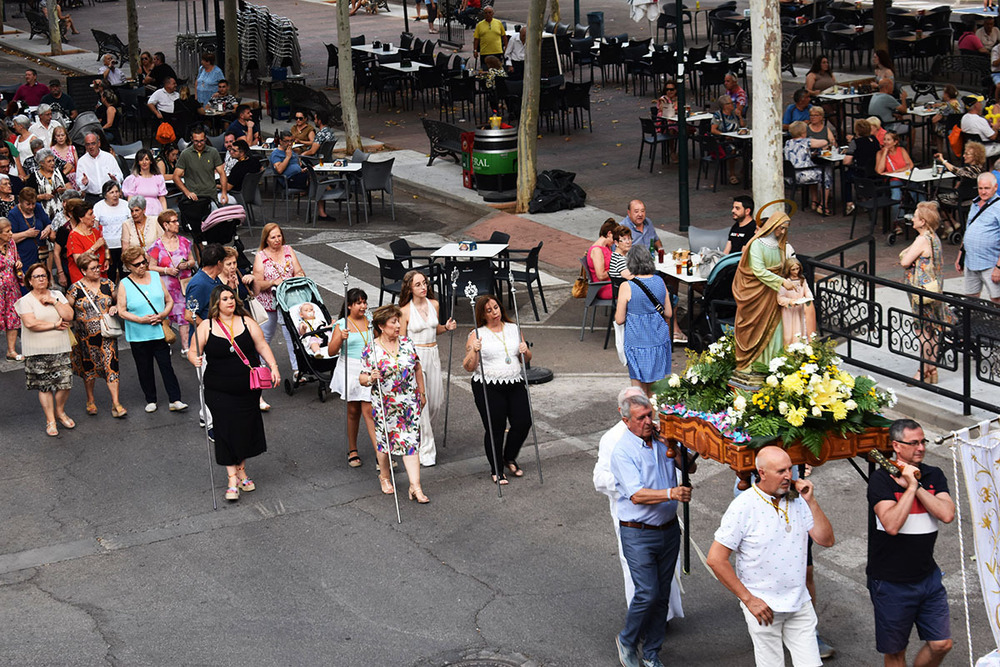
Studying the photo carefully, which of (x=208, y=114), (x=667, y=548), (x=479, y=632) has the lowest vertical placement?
(x=479, y=632)

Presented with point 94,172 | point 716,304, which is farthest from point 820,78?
point 94,172

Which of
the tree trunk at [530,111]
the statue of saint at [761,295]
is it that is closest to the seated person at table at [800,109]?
the tree trunk at [530,111]

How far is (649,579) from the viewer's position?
7.61 m

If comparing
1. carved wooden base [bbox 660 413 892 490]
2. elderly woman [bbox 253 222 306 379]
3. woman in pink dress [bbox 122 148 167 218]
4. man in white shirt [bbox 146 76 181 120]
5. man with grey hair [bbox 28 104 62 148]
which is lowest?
carved wooden base [bbox 660 413 892 490]

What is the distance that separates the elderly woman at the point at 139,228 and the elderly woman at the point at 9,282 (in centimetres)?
117

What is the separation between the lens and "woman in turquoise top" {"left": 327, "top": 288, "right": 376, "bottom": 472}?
1098 cm

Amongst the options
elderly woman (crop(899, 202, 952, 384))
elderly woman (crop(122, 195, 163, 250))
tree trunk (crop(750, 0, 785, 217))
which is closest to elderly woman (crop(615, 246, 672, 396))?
elderly woman (crop(899, 202, 952, 384))

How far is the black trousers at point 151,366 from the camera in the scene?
1254 cm

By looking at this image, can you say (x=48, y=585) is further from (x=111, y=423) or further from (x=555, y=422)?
(x=555, y=422)

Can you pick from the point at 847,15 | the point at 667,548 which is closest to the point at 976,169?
the point at 667,548

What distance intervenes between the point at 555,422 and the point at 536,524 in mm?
2285

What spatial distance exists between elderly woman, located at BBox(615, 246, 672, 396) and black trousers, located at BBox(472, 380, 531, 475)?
122 cm

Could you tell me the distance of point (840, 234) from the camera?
1808 centimetres

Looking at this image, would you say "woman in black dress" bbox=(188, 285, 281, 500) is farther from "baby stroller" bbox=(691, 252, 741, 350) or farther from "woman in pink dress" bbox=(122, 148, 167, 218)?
"woman in pink dress" bbox=(122, 148, 167, 218)
